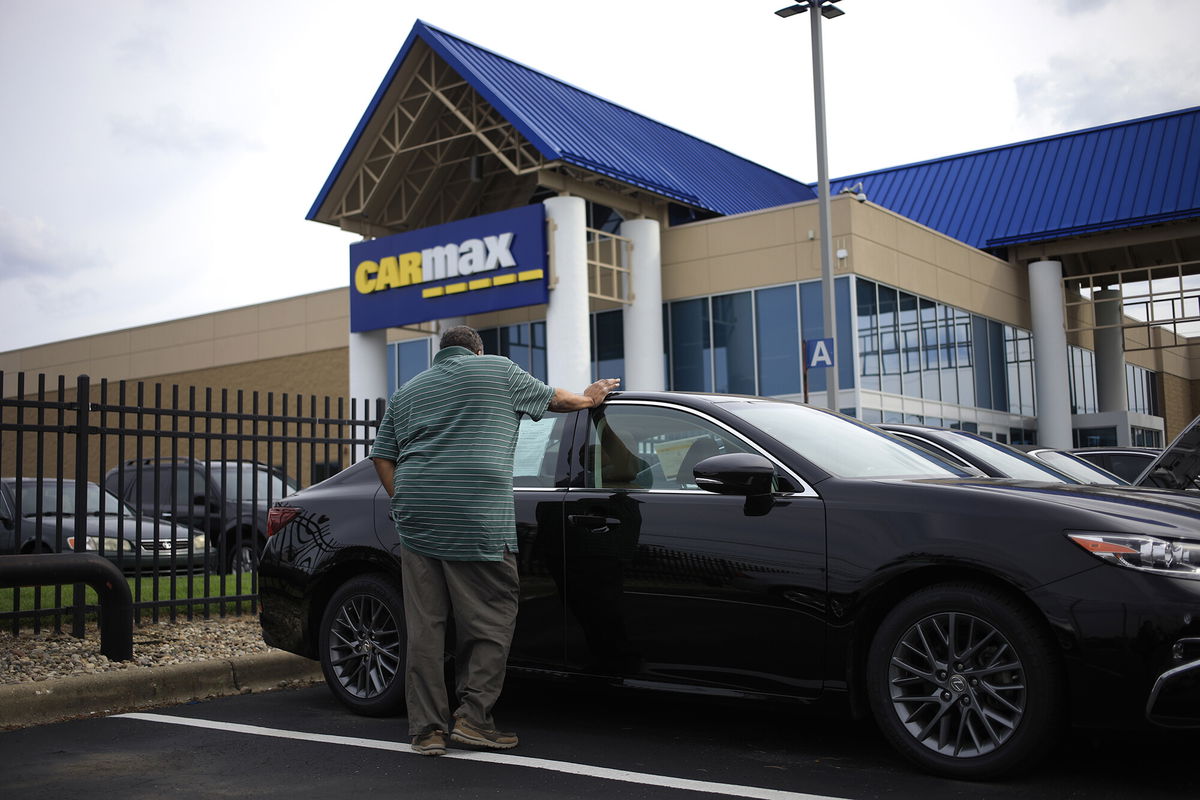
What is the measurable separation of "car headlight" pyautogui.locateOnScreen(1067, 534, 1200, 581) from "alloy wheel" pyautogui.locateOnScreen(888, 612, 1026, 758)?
484 millimetres

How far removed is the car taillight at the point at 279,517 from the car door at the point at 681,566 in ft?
5.72

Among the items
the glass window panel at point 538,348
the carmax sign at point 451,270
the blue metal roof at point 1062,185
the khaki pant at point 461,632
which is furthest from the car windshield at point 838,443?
the blue metal roof at point 1062,185

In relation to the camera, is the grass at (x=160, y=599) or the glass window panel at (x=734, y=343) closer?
the grass at (x=160, y=599)

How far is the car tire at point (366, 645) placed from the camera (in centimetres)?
610

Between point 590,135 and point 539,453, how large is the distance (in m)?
23.1

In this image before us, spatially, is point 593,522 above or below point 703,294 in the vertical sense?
below

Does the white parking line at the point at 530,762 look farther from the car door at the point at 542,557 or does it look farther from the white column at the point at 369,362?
the white column at the point at 369,362

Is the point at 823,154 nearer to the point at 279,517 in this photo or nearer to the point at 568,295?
the point at 568,295

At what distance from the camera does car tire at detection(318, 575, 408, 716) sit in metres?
6.10

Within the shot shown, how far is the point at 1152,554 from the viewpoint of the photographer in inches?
171

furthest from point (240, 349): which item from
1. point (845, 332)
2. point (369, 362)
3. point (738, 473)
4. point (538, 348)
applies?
point (738, 473)

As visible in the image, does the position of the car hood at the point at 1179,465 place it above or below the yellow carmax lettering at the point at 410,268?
below

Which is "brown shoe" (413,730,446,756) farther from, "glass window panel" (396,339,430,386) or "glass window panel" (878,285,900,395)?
"glass window panel" (396,339,430,386)

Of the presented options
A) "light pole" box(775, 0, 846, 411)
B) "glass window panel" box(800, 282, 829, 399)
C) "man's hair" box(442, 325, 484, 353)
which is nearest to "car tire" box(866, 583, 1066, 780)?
"man's hair" box(442, 325, 484, 353)
